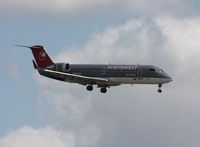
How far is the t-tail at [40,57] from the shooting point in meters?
184

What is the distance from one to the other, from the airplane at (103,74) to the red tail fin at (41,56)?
76cm

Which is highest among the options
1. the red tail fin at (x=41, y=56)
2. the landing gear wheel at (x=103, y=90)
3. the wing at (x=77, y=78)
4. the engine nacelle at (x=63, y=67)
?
the red tail fin at (x=41, y=56)

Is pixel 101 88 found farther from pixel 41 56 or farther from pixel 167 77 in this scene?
pixel 41 56

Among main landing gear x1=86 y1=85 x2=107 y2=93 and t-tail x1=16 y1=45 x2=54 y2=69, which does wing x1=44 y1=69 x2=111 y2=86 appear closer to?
main landing gear x1=86 y1=85 x2=107 y2=93

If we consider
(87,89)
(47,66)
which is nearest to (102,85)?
(87,89)

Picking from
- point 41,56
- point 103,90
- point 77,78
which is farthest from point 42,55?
point 103,90

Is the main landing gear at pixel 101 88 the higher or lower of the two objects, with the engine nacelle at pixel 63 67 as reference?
lower

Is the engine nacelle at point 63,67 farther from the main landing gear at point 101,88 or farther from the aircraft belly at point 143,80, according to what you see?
the aircraft belly at point 143,80

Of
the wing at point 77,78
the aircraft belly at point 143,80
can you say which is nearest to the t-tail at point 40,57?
the wing at point 77,78

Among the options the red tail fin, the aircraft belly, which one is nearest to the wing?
the aircraft belly

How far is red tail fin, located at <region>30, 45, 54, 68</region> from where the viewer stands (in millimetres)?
183625

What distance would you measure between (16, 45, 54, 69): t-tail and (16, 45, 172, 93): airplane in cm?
47

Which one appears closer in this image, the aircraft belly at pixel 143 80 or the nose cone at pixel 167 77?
the aircraft belly at pixel 143 80

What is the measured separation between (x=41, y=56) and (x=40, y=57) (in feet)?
1.26
